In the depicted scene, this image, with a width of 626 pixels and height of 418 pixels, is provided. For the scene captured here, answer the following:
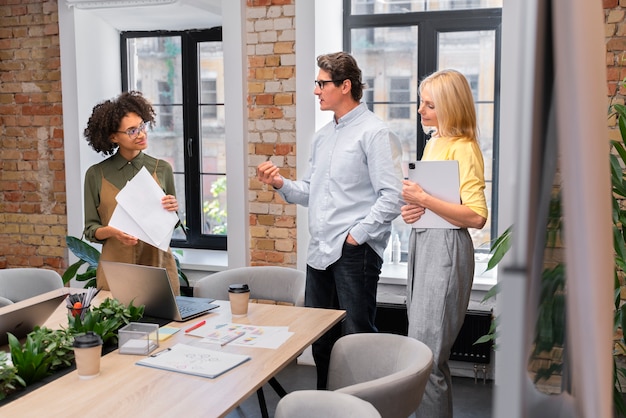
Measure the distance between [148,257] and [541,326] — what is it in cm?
321

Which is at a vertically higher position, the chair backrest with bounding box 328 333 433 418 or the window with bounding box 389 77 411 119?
the window with bounding box 389 77 411 119

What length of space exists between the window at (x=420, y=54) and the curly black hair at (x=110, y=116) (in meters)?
1.63

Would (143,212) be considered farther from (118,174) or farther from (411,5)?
(411,5)

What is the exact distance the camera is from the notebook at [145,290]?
98.2 inches

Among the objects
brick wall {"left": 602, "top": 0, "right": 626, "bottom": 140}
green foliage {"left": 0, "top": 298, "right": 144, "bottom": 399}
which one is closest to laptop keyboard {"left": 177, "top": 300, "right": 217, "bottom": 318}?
green foliage {"left": 0, "top": 298, "right": 144, "bottom": 399}

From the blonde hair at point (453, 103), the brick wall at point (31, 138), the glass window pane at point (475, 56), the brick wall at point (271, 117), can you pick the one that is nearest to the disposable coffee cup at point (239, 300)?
the blonde hair at point (453, 103)

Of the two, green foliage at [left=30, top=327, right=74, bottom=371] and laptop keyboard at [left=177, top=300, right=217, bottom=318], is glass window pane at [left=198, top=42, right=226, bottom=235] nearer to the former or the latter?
laptop keyboard at [left=177, top=300, right=217, bottom=318]

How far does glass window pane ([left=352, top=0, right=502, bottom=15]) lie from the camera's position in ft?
14.0

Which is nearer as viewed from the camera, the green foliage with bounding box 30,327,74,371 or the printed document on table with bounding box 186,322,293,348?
the green foliage with bounding box 30,327,74,371

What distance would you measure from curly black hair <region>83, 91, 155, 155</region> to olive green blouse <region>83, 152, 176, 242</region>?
109 mm

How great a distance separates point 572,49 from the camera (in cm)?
25

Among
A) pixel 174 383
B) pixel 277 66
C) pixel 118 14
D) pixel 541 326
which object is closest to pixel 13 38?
pixel 118 14

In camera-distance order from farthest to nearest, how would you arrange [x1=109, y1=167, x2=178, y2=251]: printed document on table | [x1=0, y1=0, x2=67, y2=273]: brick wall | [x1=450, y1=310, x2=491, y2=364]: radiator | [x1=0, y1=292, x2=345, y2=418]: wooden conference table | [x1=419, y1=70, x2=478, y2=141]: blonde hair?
[x1=0, y1=0, x2=67, y2=273]: brick wall, [x1=450, y1=310, x2=491, y2=364]: radiator, [x1=109, y1=167, x2=178, y2=251]: printed document on table, [x1=419, y1=70, x2=478, y2=141]: blonde hair, [x1=0, y1=292, x2=345, y2=418]: wooden conference table

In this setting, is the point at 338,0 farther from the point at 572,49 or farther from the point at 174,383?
the point at 572,49
